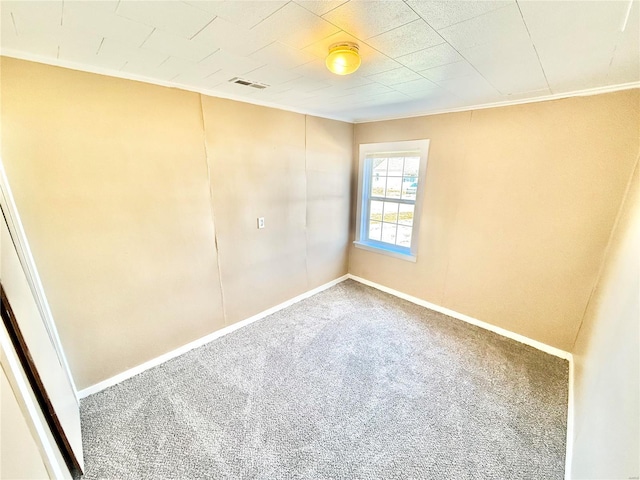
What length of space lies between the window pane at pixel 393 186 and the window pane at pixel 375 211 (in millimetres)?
196

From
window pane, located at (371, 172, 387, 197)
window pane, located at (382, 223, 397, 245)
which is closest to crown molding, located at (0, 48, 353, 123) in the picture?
window pane, located at (371, 172, 387, 197)

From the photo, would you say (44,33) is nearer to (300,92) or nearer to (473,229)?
(300,92)

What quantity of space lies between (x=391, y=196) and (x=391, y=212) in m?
0.21

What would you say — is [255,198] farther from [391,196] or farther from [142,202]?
[391,196]

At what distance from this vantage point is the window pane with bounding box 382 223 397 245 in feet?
11.2

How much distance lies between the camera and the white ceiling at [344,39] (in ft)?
3.12

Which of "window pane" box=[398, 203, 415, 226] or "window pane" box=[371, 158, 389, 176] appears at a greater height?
"window pane" box=[371, 158, 389, 176]

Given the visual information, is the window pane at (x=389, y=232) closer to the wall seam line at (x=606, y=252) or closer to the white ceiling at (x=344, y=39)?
the white ceiling at (x=344, y=39)

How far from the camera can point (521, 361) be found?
87.3 inches

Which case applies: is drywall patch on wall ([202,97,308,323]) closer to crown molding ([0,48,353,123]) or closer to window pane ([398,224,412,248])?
crown molding ([0,48,353,123])

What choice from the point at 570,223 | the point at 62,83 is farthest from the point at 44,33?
the point at 570,223

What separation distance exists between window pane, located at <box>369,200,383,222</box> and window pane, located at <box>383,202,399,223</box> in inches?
3.2

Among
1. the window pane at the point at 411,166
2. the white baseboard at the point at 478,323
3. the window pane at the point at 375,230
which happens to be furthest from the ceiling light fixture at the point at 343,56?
the white baseboard at the point at 478,323

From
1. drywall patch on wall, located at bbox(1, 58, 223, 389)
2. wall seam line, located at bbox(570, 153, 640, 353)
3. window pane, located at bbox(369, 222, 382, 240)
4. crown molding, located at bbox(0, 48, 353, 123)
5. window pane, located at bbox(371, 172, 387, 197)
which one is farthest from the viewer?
window pane, located at bbox(369, 222, 382, 240)
